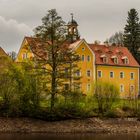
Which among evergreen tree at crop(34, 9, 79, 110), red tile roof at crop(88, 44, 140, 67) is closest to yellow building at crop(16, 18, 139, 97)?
red tile roof at crop(88, 44, 140, 67)

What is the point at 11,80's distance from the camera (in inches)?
2032

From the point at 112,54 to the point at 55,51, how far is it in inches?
1276

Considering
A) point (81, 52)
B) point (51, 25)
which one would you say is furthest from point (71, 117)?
point (81, 52)

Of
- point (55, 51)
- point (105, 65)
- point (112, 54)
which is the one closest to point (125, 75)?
point (112, 54)

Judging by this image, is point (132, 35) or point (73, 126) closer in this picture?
point (73, 126)

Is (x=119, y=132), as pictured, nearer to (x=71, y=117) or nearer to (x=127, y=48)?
(x=71, y=117)

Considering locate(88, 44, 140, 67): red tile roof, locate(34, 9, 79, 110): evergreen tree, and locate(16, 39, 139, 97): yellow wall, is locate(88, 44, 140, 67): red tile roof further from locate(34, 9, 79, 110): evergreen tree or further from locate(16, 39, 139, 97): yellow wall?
locate(34, 9, 79, 110): evergreen tree

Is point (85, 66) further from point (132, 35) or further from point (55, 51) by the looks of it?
point (55, 51)

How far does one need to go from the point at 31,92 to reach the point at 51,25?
8.52 metres

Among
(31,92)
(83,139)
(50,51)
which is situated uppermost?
(50,51)

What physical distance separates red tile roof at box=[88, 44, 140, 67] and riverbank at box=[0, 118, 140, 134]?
28725 millimetres

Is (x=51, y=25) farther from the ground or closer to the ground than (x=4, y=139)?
farther from the ground

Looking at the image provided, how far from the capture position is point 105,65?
8250 centimetres

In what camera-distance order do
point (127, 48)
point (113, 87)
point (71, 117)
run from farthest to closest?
point (127, 48), point (113, 87), point (71, 117)
